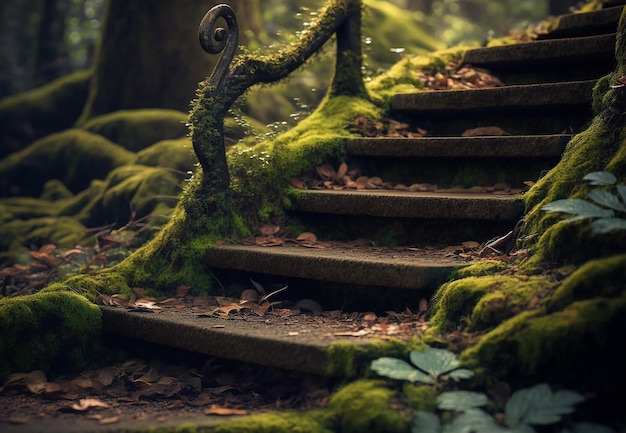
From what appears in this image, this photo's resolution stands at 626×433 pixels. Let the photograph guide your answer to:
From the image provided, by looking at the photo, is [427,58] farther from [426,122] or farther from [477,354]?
[477,354]

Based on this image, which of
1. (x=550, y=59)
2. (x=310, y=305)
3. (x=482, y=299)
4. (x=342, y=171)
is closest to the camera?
(x=482, y=299)

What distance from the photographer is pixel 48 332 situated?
11.1 feet

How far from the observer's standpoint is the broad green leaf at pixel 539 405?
2227mm

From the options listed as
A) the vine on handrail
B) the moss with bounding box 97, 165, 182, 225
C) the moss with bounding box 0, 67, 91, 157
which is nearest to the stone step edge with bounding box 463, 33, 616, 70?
the vine on handrail

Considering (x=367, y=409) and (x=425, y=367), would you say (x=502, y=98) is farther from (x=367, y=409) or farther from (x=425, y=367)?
(x=367, y=409)

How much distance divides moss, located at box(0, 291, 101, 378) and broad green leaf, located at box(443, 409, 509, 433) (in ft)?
6.21

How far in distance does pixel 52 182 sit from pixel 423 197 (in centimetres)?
478

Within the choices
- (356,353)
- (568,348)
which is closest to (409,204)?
(356,353)

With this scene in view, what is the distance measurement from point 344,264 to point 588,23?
3002mm

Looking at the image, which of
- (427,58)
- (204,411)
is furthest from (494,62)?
(204,411)

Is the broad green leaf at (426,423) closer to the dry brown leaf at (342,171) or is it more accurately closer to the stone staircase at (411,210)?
the stone staircase at (411,210)

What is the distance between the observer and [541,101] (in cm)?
421

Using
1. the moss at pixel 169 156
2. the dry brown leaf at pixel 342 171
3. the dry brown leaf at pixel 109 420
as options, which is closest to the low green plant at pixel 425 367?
the dry brown leaf at pixel 109 420

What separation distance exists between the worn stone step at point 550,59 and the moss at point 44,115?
504 cm
